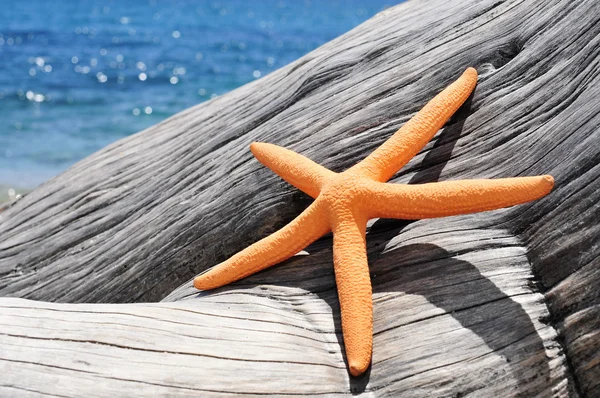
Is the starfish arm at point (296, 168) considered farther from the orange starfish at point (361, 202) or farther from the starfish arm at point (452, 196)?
the starfish arm at point (452, 196)

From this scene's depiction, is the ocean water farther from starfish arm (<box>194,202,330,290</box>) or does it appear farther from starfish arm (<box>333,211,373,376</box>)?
starfish arm (<box>333,211,373,376</box>)

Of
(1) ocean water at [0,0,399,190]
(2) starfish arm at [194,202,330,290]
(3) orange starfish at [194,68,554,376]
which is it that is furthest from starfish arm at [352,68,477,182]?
(1) ocean water at [0,0,399,190]

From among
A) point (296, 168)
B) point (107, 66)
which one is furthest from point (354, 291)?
point (107, 66)

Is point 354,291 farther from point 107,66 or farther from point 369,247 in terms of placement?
point 107,66

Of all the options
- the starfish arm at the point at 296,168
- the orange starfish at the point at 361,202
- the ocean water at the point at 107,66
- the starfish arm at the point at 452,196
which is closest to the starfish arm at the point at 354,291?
the orange starfish at the point at 361,202

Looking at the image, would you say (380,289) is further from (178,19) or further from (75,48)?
(178,19)

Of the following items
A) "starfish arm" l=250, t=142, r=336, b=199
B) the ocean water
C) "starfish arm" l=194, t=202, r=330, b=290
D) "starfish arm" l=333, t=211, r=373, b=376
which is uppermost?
the ocean water

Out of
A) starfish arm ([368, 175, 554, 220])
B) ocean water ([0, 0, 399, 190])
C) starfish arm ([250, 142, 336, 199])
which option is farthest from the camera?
ocean water ([0, 0, 399, 190])
